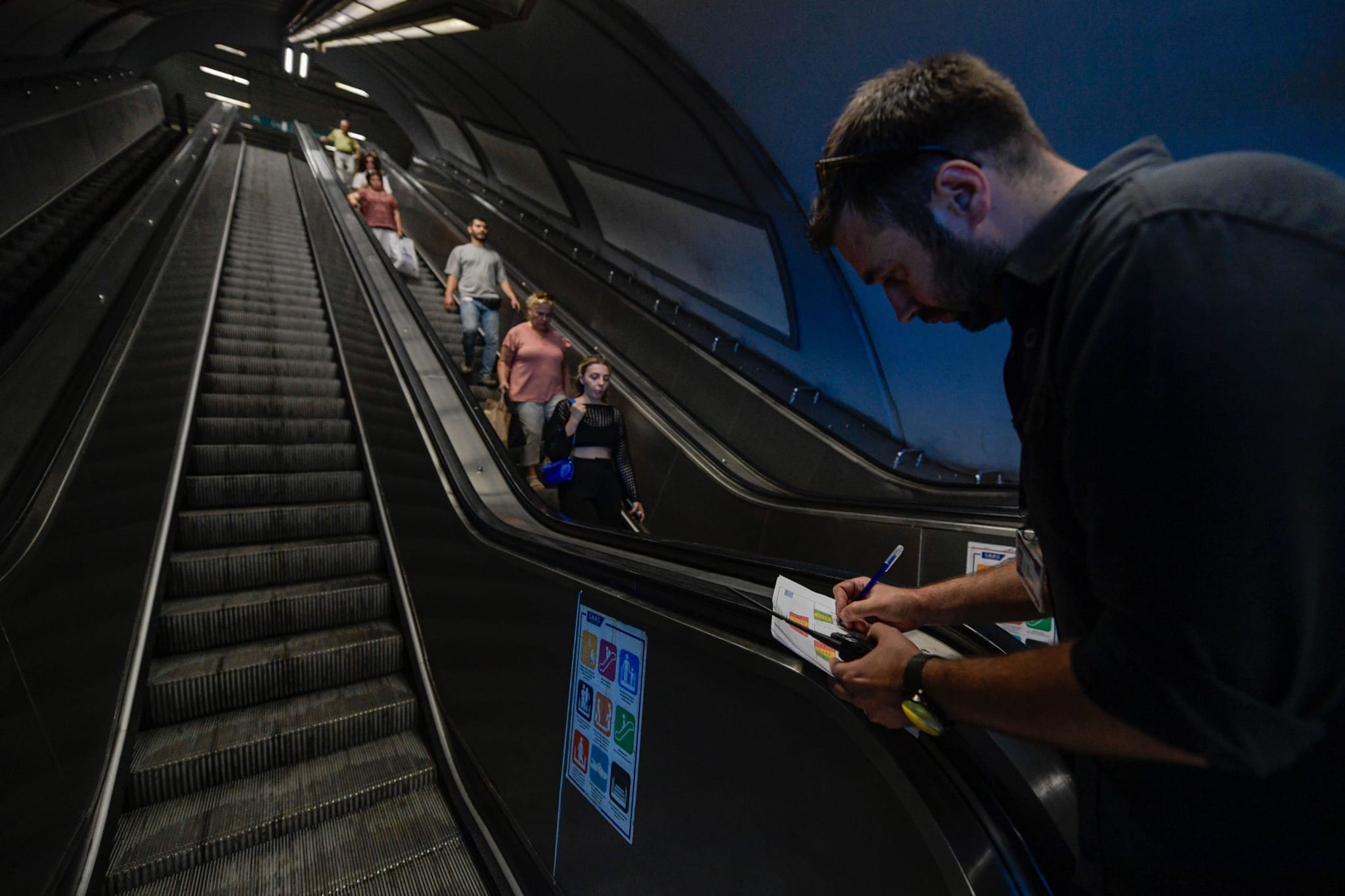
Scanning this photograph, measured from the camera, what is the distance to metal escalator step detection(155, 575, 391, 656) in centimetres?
281

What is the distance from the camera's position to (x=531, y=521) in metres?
2.81

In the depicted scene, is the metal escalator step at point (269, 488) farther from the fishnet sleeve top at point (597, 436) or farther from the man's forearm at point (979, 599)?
the man's forearm at point (979, 599)

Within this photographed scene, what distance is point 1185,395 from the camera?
58cm

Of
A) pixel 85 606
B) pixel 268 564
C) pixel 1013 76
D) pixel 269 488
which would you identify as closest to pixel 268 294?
pixel 269 488

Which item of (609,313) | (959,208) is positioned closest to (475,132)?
(609,313)

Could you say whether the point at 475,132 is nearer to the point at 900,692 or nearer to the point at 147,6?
the point at 147,6

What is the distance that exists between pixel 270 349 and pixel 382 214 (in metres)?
3.88

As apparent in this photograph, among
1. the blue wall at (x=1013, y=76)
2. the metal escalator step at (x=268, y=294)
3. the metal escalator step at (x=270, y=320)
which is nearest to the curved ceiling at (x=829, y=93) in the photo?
the blue wall at (x=1013, y=76)

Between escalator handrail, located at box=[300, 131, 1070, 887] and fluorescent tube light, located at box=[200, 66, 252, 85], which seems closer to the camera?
escalator handrail, located at box=[300, 131, 1070, 887]

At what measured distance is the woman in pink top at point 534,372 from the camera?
5.00m

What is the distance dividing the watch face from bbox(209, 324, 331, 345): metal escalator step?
551cm

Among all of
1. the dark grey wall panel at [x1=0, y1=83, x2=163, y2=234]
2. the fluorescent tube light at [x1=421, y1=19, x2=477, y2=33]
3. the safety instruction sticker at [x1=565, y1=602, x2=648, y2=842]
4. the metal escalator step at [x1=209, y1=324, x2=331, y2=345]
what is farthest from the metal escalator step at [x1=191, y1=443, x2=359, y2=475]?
the fluorescent tube light at [x1=421, y1=19, x2=477, y2=33]

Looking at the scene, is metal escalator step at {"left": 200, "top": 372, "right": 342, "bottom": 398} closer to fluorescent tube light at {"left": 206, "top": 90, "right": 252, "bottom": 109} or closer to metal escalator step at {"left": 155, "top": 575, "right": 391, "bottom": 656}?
metal escalator step at {"left": 155, "top": 575, "right": 391, "bottom": 656}

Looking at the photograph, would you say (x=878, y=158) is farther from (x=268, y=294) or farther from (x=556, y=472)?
(x=268, y=294)
